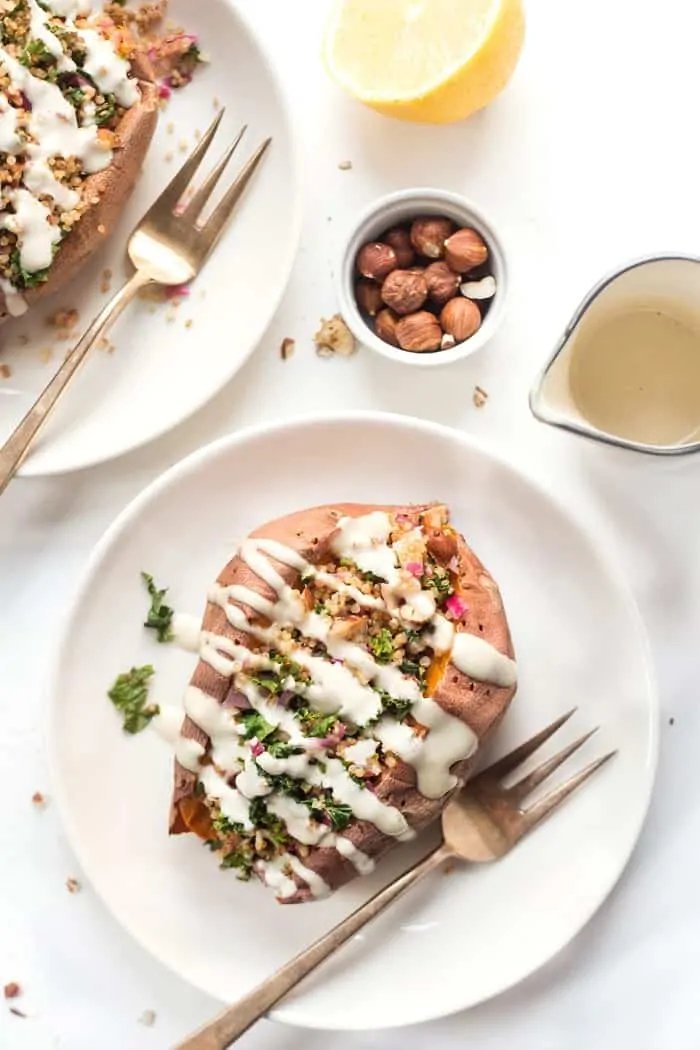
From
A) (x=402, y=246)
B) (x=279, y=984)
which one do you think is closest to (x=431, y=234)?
(x=402, y=246)

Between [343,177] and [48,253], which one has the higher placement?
[48,253]

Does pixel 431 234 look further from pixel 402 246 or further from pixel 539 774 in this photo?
pixel 539 774

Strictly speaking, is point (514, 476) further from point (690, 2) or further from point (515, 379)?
point (690, 2)

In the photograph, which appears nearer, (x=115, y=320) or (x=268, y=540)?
(x=268, y=540)

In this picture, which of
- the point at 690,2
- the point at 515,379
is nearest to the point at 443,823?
the point at 515,379

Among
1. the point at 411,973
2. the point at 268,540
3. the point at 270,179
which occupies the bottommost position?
the point at 411,973

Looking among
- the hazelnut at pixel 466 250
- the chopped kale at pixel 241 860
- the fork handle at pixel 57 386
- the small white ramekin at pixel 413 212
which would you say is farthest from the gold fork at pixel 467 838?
the fork handle at pixel 57 386
